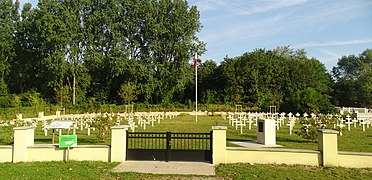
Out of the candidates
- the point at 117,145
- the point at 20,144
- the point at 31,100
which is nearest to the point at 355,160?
the point at 117,145

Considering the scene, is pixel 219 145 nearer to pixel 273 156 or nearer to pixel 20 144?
pixel 273 156

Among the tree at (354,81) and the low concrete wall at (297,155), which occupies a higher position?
the tree at (354,81)

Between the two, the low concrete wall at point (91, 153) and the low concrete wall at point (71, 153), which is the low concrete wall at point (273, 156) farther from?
the low concrete wall at point (71, 153)

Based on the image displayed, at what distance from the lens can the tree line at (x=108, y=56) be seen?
151 ft

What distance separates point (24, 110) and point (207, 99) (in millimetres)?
29959

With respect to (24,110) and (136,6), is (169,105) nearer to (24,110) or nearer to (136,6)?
(136,6)

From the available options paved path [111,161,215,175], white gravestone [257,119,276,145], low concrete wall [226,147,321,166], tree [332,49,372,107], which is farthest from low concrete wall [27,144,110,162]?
tree [332,49,372,107]

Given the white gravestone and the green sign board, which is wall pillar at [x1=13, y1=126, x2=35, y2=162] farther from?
the white gravestone

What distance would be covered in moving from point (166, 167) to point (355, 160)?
578cm

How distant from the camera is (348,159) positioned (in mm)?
9750

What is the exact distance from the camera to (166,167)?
31.2ft

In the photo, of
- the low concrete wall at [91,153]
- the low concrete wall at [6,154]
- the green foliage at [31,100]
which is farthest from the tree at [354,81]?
the low concrete wall at [6,154]

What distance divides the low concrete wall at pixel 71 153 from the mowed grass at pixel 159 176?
37 cm

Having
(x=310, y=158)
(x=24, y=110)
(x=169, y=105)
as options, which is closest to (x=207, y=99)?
(x=169, y=105)
